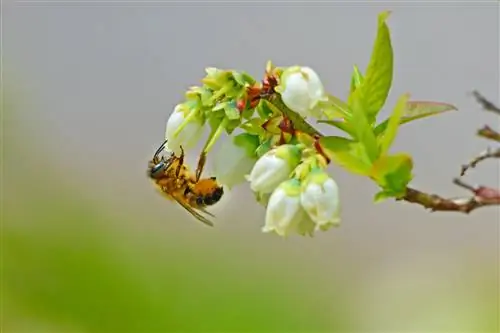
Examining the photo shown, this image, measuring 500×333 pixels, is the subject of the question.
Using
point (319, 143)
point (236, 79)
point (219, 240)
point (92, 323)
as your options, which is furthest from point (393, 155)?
point (219, 240)

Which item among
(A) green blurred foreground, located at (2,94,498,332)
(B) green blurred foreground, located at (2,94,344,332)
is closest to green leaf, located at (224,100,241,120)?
(A) green blurred foreground, located at (2,94,498,332)

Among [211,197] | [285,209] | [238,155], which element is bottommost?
[285,209]

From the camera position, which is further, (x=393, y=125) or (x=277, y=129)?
(x=277, y=129)

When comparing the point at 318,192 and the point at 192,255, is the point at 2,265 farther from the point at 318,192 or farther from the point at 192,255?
the point at 318,192

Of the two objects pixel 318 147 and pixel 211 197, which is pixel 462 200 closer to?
pixel 318 147

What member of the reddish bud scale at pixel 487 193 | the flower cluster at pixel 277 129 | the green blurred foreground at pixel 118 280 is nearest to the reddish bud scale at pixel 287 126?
the flower cluster at pixel 277 129

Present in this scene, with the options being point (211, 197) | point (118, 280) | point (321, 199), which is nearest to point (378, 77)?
point (321, 199)
